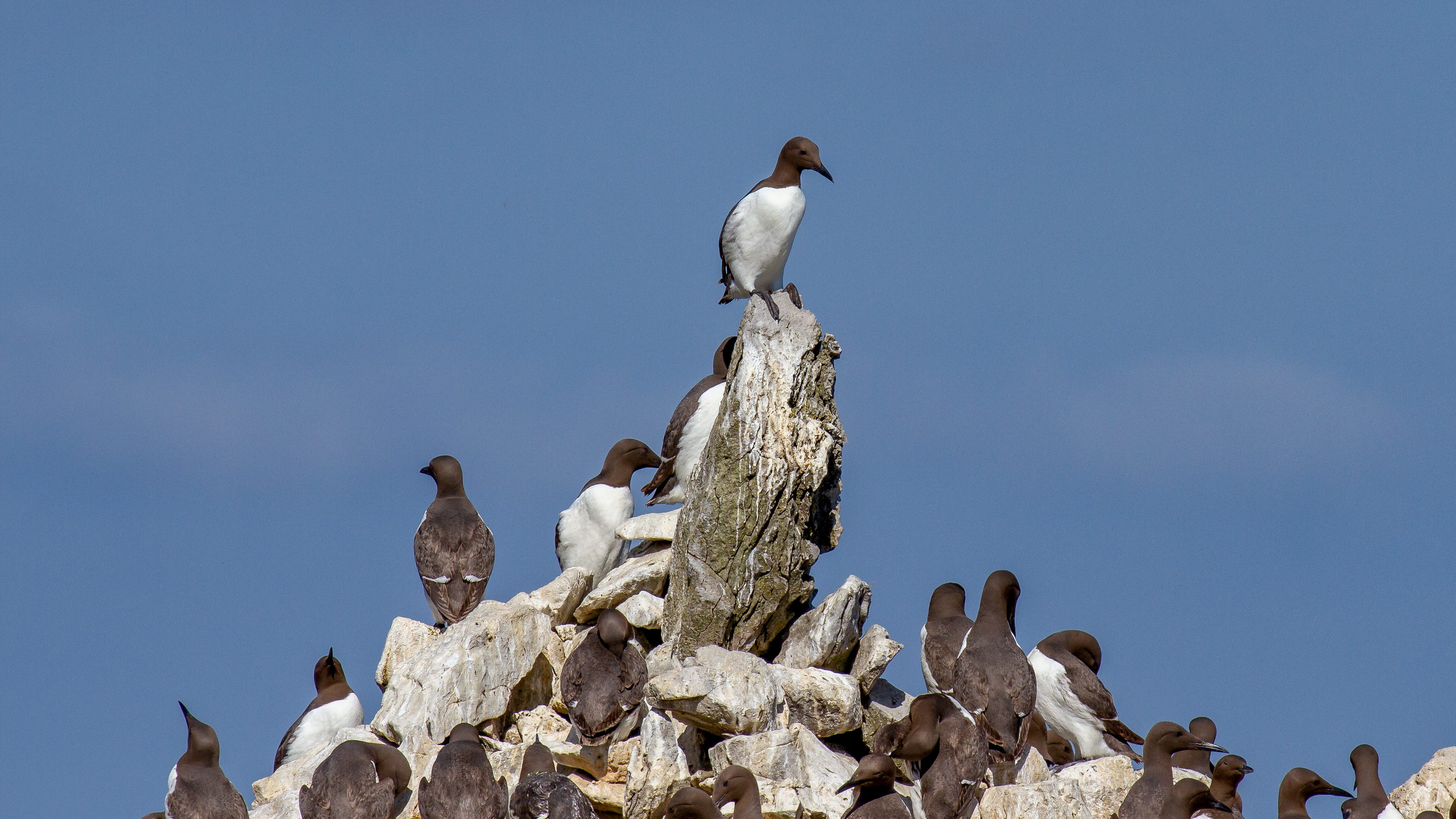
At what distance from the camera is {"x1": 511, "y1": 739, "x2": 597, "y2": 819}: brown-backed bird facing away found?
11.8 metres

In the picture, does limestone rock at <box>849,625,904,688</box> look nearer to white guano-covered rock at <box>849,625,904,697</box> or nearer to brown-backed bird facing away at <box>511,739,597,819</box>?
white guano-covered rock at <box>849,625,904,697</box>

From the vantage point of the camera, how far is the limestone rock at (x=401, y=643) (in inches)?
604

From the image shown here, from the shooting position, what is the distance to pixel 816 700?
509 inches

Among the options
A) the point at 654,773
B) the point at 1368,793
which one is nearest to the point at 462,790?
the point at 654,773

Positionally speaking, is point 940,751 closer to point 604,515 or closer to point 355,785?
point 355,785

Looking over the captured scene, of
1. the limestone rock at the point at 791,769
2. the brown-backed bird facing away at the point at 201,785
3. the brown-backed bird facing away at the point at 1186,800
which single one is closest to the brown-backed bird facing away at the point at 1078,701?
the brown-backed bird facing away at the point at 1186,800

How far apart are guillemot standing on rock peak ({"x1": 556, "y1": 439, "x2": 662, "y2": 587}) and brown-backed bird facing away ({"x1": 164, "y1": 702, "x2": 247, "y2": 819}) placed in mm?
4068

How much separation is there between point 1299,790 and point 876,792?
4275 millimetres

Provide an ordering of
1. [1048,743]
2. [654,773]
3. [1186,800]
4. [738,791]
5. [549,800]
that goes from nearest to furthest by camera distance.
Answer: [738,791] < [549,800] < [654,773] < [1186,800] < [1048,743]

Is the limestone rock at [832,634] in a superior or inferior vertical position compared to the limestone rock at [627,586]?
Result: inferior

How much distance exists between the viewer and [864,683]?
1372 cm

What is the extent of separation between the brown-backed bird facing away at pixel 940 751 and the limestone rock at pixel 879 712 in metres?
0.70

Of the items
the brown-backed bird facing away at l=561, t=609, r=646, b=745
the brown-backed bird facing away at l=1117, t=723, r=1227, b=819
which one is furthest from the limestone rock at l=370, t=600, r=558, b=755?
the brown-backed bird facing away at l=1117, t=723, r=1227, b=819

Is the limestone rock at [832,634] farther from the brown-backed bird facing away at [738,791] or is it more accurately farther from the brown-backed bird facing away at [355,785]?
the brown-backed bird facing away at [355,785]
